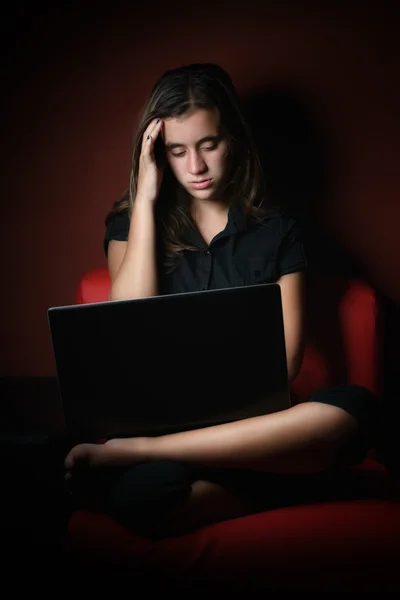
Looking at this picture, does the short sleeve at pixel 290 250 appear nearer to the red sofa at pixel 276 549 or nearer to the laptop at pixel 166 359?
the laptop at pixel 166 359

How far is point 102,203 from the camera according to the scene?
1.75m

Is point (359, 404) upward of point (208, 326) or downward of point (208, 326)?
downward

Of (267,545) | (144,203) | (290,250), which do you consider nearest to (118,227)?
(144,203)

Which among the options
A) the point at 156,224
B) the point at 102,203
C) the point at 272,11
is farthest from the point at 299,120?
the point at 102,203

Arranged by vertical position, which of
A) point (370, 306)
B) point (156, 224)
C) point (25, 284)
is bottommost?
point (370, 306)

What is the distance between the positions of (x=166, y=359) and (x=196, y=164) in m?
0.51

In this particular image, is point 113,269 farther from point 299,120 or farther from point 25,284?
point 299,120

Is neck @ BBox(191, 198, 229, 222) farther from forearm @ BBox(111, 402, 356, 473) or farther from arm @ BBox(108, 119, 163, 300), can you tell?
forearm @ BBox(111, 402, 356, 473)

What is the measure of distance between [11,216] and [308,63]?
98 centimetres

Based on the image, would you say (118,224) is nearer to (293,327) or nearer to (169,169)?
(169,169)

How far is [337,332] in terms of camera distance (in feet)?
4.72

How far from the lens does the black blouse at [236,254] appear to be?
143cm

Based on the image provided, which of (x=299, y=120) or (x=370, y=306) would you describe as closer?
(x=370, y=306)

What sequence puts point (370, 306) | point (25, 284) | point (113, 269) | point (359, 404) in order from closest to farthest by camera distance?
point (359, 404) → point (370, 306) → point (113, 269) → point (25, 284)
